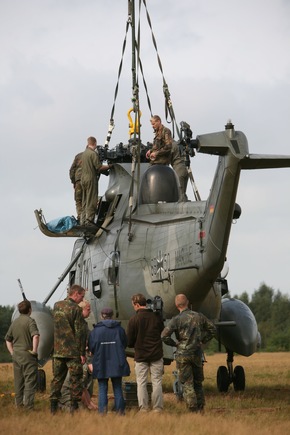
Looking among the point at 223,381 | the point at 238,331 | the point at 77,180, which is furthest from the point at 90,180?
the point at 223,381

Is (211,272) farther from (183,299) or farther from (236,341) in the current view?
(236,341)

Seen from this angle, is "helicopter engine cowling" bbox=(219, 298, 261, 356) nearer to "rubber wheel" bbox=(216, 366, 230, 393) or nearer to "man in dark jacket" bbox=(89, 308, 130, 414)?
"rubber wheel" bbox=(216, 366, 230, 393)

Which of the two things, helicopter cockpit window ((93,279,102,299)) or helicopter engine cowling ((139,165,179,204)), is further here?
helicopter cockpit window ((93,279,102,299))

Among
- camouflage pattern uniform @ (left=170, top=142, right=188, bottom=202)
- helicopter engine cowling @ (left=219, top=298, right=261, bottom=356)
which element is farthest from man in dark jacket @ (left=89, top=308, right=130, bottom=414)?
helicopter engine cowling @ (left=219, top=298, right=261, bottom=356)

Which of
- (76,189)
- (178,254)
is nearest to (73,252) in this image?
(76,189)

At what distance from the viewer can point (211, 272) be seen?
18.5 m

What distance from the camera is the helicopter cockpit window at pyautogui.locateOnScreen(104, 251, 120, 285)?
21297 mm

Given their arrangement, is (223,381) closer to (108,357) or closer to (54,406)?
(108,357)

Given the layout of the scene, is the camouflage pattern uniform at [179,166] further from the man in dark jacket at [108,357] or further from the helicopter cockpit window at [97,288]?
the man in dark jacket at [108,357]

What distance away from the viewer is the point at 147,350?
16266 millimetres

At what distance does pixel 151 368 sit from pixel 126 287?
14.9 feet

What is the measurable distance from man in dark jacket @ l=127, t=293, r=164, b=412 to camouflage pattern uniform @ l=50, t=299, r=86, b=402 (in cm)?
93

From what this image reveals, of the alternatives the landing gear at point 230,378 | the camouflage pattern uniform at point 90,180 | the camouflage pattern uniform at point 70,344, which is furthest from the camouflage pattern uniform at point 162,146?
the camouflage pattern uniform at point 70,344

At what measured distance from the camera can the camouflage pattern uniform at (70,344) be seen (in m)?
15.7
